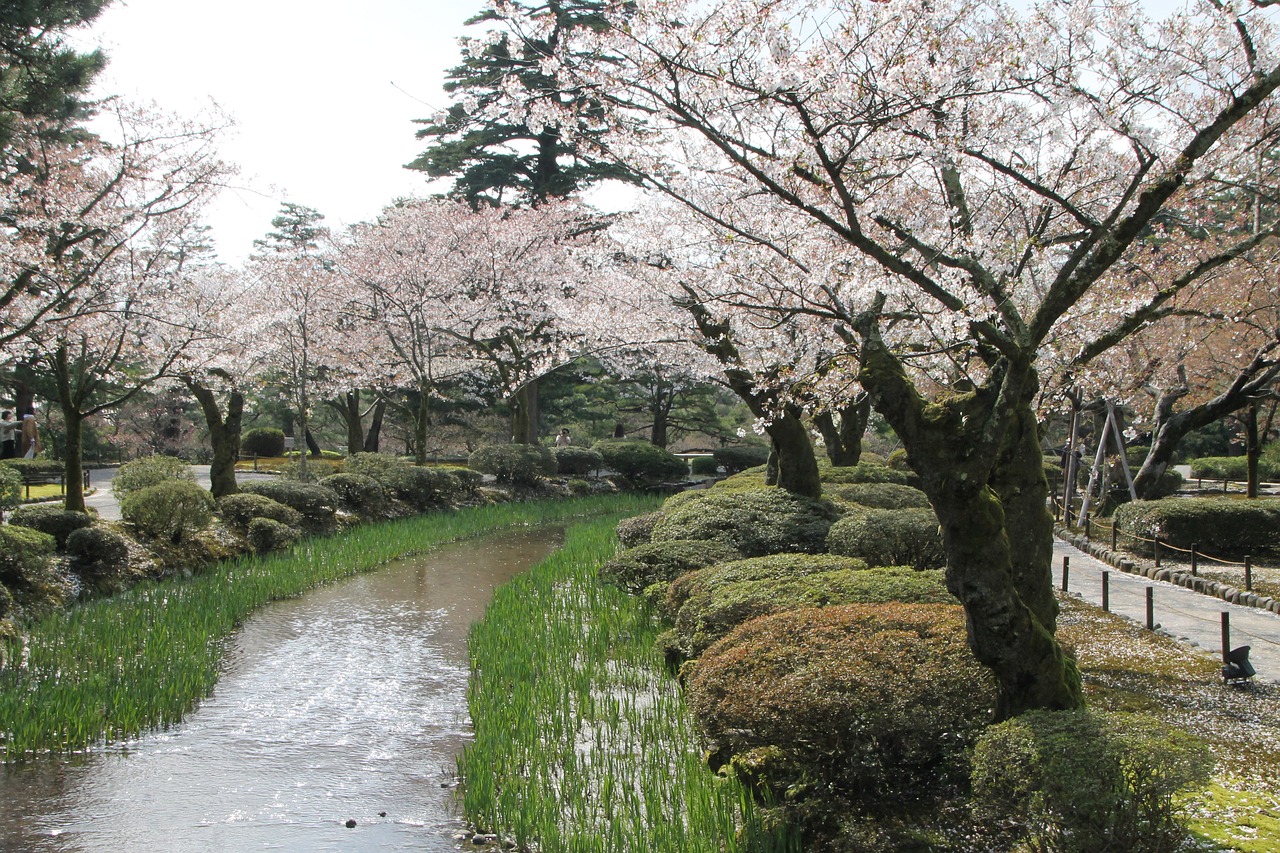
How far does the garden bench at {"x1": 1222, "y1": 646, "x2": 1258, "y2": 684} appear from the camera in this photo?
6.48m

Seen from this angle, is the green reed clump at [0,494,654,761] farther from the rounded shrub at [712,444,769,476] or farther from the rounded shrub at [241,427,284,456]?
the rounded shrub at [241,427,284,456]

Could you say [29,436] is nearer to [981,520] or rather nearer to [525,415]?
[525,415]

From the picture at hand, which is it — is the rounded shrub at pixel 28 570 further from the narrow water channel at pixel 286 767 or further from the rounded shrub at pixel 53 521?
the narrow water channel at pixel 286 767

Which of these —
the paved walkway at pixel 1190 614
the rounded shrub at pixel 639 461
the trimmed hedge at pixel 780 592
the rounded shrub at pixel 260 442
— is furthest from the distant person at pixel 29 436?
the paved walkway at pixel 1190 614

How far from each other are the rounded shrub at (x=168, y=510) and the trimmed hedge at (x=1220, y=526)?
13.9 meters

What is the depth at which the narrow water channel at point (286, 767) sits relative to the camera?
489cm

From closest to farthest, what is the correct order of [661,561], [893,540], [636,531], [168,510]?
[893,540] → [661,561] → [636,531] → [168,510]

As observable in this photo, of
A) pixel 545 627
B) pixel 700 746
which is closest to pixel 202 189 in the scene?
pixel 545 627

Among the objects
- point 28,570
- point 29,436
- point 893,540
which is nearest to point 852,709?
point 893,540

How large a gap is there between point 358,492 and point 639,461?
Answer: 11.2 m

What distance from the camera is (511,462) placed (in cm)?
2384

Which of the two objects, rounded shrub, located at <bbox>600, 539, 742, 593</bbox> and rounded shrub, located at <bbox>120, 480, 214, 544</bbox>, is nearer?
rounded shrub, located at <bbox>600, 539, 742, 593</bbox>

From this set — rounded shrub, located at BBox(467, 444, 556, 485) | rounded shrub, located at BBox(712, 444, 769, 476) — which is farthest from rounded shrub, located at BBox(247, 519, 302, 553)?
rounded shrub, located at BBox(712, 444, 769, 476)

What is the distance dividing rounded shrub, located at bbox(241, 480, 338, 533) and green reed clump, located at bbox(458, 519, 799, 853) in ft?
26.3
